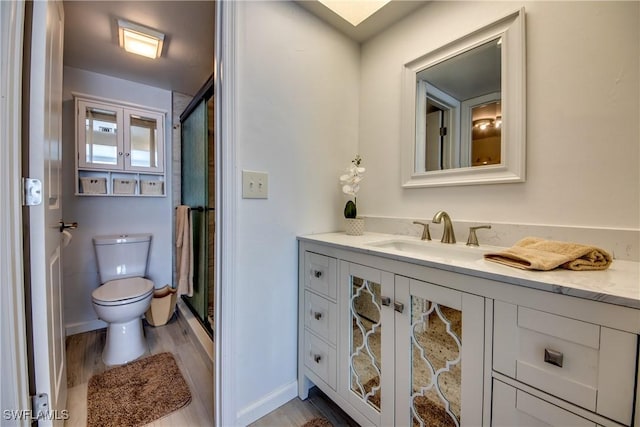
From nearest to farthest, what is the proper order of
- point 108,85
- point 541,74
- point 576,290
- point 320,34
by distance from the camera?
point 576,290
point 541,74
point 320,34
point 108,85

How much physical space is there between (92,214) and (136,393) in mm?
1459

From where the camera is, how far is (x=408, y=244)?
1302mm

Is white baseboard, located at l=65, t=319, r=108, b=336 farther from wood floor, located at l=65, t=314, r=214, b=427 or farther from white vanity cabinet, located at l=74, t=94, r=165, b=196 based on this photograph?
white vanity cabinet, located at l=74, t=94, r=165, b=196

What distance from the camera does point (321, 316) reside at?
1.25 meters

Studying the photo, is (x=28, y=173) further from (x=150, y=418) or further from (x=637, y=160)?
(x=637, y=160)

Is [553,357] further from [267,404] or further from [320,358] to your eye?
[267,404]

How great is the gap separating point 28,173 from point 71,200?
1563 millimetres

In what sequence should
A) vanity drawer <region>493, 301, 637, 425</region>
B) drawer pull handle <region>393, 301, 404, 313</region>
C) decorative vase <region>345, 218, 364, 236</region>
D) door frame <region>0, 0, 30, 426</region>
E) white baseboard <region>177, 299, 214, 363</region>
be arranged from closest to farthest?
vanity drawer <region>493, 301, 637, 425</region> < door frame <region>0, 0, 30, 426</region> < drawer pull handle <region>393, 301, 404, 313</region> < decorative vase <region>345, 218, 364, 236</region> < white baseboard <region>177, 299, 214, 363</region>

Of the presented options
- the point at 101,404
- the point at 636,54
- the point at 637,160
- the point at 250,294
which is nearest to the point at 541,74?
the point at 636,54

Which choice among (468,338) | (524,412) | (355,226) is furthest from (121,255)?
(524,412)

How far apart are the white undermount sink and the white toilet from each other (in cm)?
158

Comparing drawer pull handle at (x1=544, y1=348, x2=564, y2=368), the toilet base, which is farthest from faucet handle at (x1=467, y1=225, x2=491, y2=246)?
the toilet base

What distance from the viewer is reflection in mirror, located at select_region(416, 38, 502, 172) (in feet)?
3.80

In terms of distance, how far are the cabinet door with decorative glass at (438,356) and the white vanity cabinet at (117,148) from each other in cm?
231
